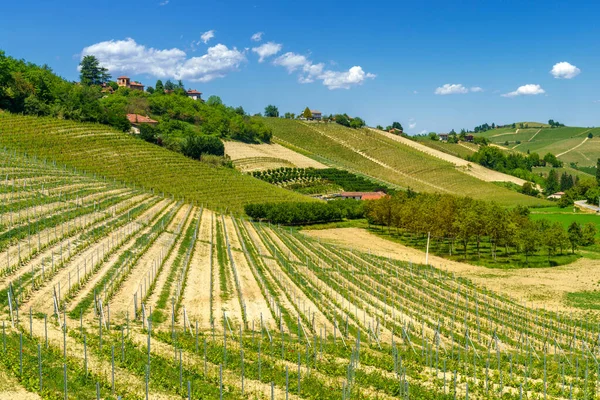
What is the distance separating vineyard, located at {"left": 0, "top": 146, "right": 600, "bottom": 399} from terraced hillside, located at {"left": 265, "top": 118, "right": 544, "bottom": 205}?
8869 centimetres

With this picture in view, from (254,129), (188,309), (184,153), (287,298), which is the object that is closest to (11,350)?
(188,309)

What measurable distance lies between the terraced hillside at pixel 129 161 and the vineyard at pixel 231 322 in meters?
22.4

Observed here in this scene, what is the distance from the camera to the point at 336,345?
74.2 ft

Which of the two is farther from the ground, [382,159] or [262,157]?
[382,159]

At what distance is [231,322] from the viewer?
24.2 meters

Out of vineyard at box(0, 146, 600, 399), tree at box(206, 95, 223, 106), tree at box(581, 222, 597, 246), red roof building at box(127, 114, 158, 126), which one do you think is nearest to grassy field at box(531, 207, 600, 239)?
tree at box(581, 222, 597, 246)

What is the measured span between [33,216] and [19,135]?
42348 mm

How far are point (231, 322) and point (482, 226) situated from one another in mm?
39419

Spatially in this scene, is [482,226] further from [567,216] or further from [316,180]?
[316,180]

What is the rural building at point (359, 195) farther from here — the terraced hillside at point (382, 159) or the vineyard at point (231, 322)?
the vineyard at point (231, 322)

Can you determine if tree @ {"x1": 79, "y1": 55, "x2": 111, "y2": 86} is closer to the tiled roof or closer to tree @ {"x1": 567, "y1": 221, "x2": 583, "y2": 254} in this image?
the tiled roof

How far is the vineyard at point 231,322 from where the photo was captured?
56.6 ft

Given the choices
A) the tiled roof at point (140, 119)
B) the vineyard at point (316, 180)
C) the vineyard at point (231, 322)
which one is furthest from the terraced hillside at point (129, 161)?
the tiled roof at point (140, 119)

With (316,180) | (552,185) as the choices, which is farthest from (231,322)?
(552,185)
